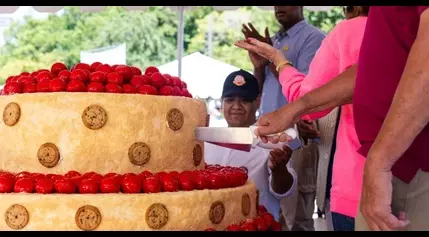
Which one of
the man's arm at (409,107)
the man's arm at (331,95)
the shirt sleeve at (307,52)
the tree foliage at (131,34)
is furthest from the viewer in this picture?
the tree foliage at (131,34)

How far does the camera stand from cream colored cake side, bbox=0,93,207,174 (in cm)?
271

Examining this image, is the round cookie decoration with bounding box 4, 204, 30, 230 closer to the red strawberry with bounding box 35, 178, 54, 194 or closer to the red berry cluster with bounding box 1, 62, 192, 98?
the red strawberry with bounding box 35, 178, 54, 194

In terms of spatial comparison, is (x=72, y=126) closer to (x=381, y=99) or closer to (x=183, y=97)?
(x=183, y=97)

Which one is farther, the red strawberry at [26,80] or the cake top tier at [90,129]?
the red strawberry at [26,80]

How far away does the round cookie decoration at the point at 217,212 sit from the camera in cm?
268

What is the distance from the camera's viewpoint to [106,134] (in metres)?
2.72

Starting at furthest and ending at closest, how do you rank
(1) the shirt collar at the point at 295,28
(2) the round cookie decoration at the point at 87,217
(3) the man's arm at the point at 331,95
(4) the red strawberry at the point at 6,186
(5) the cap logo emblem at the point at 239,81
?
(1) the shirt collar at the point at 295,28
(5) the cap logo emblem at the point at 239,81
(4) the red strawberry at the point at 6,186
(2) the round cookie decoration at the point at 87,217
(3) the man's arm at the point at 331,95

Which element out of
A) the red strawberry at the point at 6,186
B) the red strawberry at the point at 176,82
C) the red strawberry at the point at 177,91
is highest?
the red strawberry at the point at 176,82

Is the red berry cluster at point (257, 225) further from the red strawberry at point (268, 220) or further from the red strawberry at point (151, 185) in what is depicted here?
the red strawberry at point (151, 185)

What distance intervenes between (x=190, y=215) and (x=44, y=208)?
0.51 m

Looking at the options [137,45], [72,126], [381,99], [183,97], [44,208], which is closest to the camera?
[381,99]

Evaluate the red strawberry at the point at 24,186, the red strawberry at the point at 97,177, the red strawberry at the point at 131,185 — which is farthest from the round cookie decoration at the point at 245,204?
the red strawberry at the point at 24,186

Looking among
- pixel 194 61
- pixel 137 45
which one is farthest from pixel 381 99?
pixel 137 45

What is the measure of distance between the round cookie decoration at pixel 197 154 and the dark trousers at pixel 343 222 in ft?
2.08
